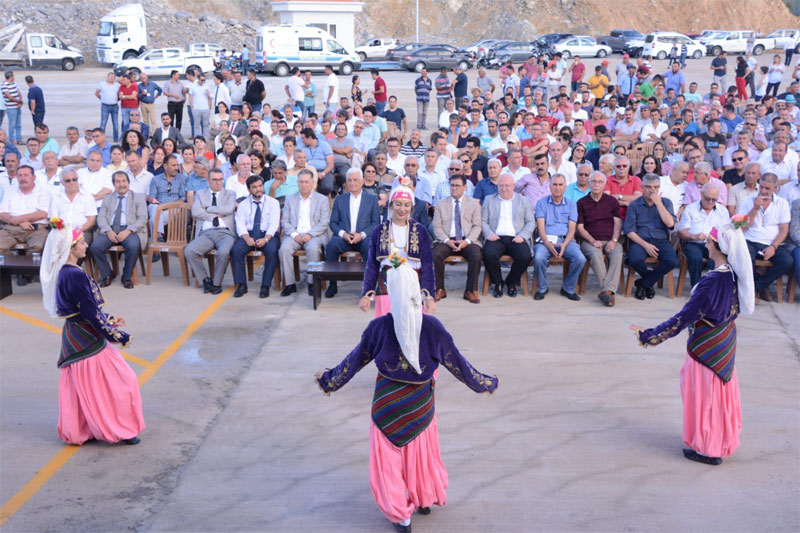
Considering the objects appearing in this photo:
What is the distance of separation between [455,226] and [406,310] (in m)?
5.66

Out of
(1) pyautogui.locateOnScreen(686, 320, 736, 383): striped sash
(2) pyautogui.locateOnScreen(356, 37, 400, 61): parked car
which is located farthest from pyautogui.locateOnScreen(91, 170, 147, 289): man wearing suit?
(2) pyautogui.locateOnScreen(356, 37, 400, 61): parked car

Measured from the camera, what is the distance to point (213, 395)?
7621mm

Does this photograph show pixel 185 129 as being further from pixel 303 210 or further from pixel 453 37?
pixel 453 37

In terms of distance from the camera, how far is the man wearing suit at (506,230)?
34.6 ft

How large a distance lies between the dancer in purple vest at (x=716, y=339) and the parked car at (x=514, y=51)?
121 ft

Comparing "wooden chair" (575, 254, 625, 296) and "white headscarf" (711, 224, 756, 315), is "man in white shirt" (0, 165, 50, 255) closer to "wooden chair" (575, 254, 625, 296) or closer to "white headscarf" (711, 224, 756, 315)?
"wooden chair" (575, 254, 625, 296)

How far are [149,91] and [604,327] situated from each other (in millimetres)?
15566

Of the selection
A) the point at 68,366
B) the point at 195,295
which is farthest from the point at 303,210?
the point at 68,366

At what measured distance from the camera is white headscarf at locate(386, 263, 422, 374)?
5121mm

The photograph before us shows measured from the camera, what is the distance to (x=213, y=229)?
11.1 meters

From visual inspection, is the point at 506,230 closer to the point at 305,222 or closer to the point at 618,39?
the point at 305,222

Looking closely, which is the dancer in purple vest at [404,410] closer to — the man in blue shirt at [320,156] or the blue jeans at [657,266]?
the blue jeans at [657,266]

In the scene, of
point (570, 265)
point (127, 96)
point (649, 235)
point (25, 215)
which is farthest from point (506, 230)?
point (127, 96)

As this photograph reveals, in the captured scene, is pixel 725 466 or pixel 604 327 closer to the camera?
pixel 725 466
